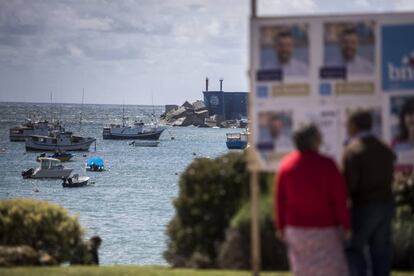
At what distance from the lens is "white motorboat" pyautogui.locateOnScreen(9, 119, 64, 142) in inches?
6038

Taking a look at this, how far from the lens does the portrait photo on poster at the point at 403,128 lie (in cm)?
1170

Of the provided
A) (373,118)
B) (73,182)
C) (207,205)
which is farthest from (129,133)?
(373,118)

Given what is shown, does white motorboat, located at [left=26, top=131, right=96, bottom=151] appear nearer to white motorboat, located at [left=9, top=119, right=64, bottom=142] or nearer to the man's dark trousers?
white motorboat, located at [left=9, top=119, right=64, bottom=142]

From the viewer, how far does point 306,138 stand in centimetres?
1035

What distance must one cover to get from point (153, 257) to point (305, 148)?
107 ft

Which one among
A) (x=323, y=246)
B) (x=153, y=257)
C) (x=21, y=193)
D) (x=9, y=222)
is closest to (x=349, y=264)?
(x=323, y=246)

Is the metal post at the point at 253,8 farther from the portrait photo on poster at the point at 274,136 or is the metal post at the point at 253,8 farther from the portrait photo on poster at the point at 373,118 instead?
the portrait photo on poster at the point at 373,118

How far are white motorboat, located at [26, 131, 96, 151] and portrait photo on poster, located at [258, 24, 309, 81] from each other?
12793 centimetres

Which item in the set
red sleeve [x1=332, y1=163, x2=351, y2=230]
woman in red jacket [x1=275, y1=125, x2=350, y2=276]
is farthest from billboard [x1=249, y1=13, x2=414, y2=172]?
red sleeve [x1=332, y1=163, x2=351, y2=230]

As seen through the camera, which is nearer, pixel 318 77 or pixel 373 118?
pixel 318 77

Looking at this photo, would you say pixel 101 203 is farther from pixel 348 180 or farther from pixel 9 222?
pixel 348 180

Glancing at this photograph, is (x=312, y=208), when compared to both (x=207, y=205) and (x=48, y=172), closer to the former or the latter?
(x=207, y=205)

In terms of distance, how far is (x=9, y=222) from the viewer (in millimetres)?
15383

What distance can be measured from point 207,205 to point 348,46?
3690 mm
